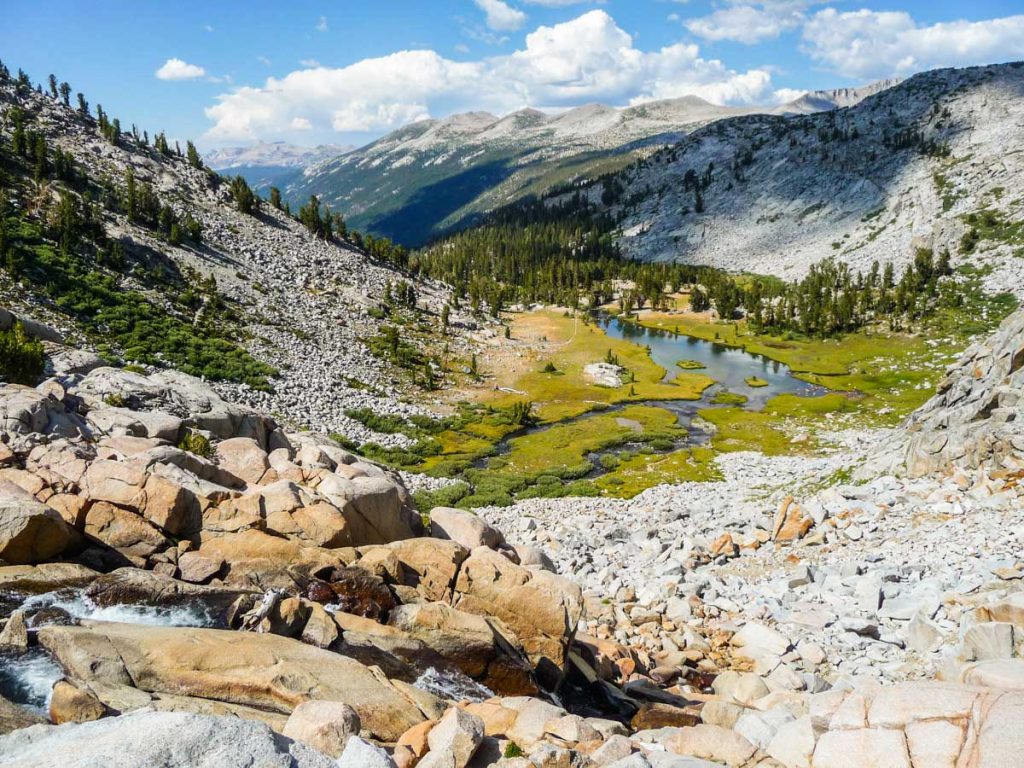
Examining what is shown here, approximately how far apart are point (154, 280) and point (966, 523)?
323 ft

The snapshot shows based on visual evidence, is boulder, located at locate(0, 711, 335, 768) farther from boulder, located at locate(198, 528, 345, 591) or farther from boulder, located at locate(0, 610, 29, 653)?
boulder, located at locate(198, 528, 345, 591)

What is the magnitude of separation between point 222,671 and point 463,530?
1504 centimetres

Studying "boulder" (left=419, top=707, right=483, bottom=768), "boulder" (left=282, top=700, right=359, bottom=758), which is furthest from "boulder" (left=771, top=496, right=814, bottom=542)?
"boulder" (left=282, top=700, right=359, bottom=758)

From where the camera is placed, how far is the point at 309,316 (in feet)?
331

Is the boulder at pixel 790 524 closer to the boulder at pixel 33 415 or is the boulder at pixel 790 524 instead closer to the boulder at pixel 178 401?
the boulder at pixel 178 401

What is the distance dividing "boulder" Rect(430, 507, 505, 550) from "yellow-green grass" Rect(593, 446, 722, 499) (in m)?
28.5

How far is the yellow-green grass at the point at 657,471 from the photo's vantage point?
192 feet

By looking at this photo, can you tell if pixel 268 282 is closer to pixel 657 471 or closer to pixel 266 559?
pixel 657 471

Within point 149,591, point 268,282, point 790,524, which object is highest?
point 268,282

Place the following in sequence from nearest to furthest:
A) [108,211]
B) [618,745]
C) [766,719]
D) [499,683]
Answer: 1. [618,745]
2. [766,719]
3. [499,683]
4. [108,211]

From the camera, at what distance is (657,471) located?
63.2 meters

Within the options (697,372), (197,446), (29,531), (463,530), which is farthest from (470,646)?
(697,372)

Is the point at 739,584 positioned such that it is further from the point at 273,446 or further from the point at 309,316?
the point at 309,316

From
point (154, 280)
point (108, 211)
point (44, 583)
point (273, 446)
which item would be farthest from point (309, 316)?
point (44, 583)
